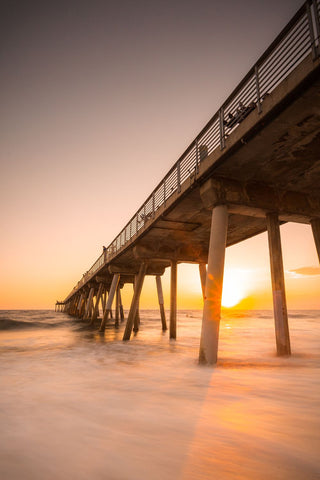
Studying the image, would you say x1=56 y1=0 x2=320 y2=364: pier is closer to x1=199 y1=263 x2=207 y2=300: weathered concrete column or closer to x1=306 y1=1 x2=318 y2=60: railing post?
x1=306 y1=1 x2=318 y2=60: railing post

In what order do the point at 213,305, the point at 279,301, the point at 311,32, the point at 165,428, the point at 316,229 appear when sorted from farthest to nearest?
1. the point at 316,229
2. the point at 279,301
3. the point at 213,305
4. the point at 311,32
5. the point at 165,428

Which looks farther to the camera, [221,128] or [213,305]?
[213,305]

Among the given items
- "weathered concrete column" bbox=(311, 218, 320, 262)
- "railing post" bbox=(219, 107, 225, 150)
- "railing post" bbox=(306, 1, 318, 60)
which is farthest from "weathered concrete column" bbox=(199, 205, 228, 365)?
"railing post" bbox=(306, 1, 318, 60)

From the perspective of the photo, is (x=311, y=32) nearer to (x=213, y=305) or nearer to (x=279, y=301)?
(x=213, y=305)

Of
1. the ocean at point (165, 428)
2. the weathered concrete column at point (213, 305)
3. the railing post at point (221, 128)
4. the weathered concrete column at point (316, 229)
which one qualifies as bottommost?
the ocean at point (165, 428)

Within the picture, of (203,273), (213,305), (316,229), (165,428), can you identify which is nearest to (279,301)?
(213,305)

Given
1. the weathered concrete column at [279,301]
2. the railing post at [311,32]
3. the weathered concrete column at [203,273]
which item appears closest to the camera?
the railing post at [311,32]

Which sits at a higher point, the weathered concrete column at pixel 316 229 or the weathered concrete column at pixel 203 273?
the weathered concrete column at pixel 316 229

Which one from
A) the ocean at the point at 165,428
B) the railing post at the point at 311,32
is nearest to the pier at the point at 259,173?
the railing post at the point at 311,32

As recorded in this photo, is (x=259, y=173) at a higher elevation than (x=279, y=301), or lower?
higher

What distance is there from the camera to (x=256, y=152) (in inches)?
240

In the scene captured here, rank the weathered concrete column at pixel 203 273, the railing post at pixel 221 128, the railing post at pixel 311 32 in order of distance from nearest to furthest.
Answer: the railing post at pixel 311 32
the railing post at pixel 221 128
the weathered concrete column at pixel 203 273

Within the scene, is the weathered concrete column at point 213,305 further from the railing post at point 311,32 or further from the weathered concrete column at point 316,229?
the railing post at point 311,32

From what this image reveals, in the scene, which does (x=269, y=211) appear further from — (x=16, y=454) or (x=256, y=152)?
(x=16, y=454)
